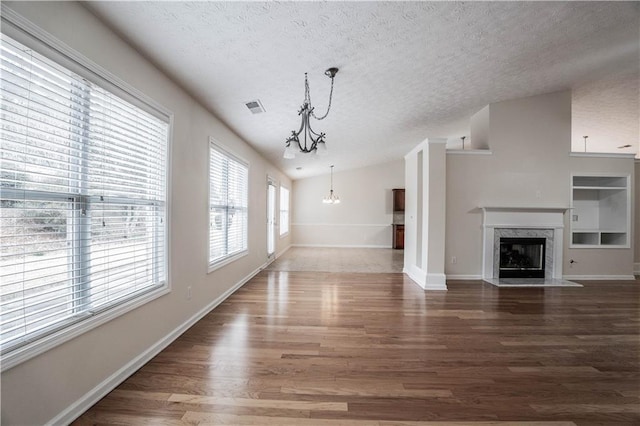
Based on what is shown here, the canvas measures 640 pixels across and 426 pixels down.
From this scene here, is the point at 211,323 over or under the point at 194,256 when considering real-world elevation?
under

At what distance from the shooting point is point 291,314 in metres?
3.34

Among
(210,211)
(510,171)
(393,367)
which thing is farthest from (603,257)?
(210,211)

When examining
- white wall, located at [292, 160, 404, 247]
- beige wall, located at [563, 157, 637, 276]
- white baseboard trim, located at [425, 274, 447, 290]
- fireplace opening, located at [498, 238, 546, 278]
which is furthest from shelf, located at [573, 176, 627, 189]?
white wall, located at [292, 160, 404, 247]

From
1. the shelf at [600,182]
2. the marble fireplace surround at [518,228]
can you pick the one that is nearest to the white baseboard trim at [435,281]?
the marble fireplace surround at [518,228]

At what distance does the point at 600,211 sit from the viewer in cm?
565

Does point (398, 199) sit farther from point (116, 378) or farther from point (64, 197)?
point (64, 197)

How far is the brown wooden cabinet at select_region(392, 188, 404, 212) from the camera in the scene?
9562 millimetres

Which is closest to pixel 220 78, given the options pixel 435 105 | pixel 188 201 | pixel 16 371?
pixel 188 201

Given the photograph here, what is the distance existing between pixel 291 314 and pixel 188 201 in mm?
1755

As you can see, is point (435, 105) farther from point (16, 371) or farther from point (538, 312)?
point (16, 371)

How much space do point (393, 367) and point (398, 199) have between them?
311 inches

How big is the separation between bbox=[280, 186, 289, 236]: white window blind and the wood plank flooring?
4732mm

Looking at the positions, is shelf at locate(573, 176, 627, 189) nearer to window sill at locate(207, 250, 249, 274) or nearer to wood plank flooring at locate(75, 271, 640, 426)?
wood plank flooring at locate(75, 271, 640, 426)

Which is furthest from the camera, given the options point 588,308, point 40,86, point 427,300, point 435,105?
point 435,105
